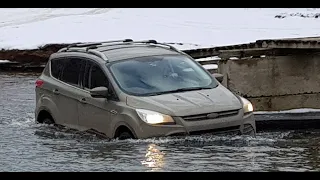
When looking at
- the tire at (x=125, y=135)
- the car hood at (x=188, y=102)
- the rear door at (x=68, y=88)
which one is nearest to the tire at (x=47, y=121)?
the rear door at (x=68, y=88)

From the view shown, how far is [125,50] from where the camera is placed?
452 inches

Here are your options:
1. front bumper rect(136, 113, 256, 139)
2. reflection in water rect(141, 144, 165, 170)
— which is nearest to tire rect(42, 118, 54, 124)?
front bumper rect(136, 113, 256, 139)

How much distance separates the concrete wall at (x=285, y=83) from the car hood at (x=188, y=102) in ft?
12.7

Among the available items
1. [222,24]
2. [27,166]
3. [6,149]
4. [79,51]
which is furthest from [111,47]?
[222,24]

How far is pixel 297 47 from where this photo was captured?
13.7 m

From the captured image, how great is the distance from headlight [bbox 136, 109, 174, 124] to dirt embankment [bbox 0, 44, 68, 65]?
59.6 ft

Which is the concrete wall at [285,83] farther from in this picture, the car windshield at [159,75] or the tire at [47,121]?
the tire at [47,121]

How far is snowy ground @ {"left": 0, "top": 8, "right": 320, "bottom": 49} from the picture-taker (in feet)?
103

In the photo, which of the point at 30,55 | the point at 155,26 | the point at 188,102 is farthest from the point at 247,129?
the point at 155,26

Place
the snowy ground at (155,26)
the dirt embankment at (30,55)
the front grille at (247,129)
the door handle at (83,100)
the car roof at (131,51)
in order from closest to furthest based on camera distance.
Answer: the front grille at (247,129) < the door handle at (83,100) < the car roof at (131,51) < the dirt embankment at (30,55) < the snowy ground at (155,26)

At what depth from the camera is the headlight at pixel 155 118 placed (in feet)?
31.7

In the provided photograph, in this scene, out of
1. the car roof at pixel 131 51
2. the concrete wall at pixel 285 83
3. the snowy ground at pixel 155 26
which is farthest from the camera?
the snowy ground at pixel 155 26
